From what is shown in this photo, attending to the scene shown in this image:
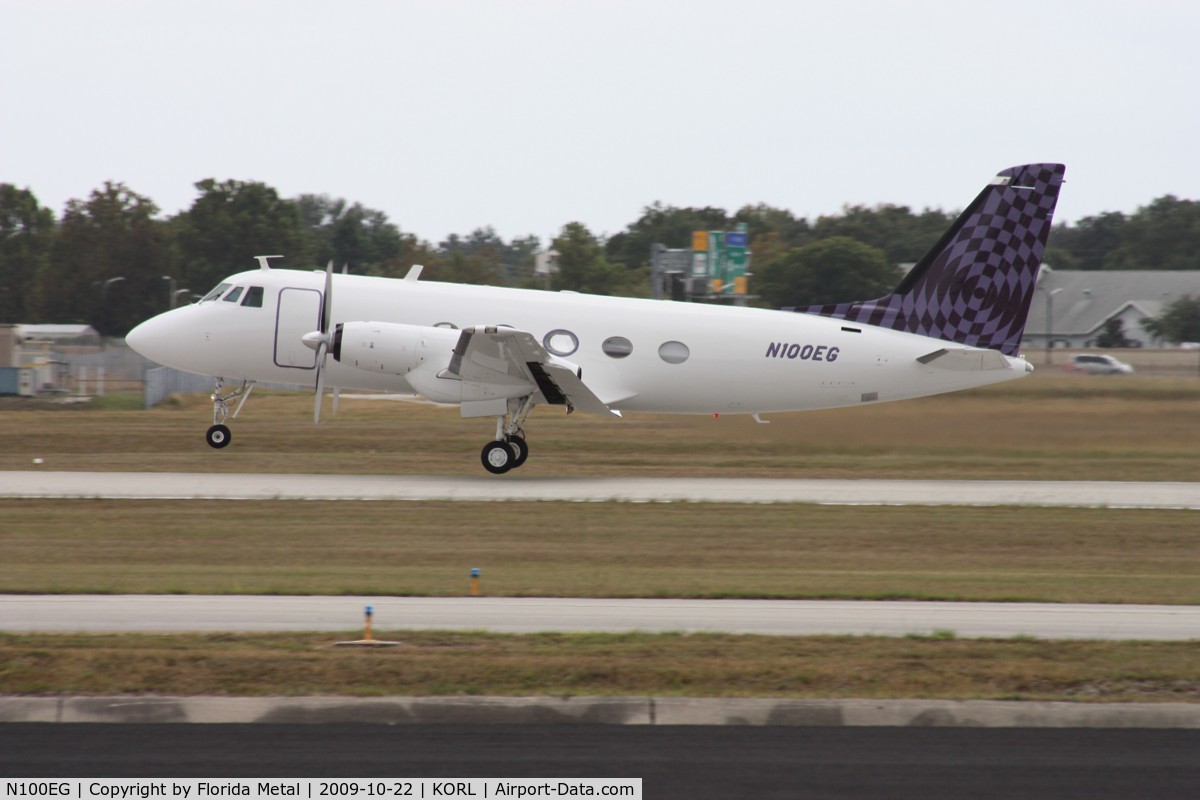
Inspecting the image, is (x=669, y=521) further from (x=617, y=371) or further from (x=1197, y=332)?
(x=1197, y=332)

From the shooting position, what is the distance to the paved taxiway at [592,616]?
1141 centimetres

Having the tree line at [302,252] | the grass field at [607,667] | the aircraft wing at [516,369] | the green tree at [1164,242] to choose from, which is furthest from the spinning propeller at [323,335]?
the green tree at [1164,242]

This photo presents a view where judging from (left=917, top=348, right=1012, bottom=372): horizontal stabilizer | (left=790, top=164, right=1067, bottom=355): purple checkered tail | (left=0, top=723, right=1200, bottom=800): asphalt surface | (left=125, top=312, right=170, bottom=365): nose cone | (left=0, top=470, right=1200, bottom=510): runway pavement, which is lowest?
(left=0, top=470, right=1200, bottom=510): runway pavement

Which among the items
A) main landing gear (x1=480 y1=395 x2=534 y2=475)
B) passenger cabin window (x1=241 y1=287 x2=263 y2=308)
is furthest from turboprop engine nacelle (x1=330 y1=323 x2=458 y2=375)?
passenger cabin window (x1=241 y1=287 x2=263 y2=308)

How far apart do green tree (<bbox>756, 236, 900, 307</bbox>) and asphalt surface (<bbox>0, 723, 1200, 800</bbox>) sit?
71.6 m

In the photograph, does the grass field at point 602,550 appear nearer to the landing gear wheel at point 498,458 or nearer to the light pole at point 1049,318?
the landing gear wheel at point 498,458

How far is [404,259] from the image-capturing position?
84.0 metres

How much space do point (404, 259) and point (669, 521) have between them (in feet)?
222

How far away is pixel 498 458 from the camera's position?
23.7m

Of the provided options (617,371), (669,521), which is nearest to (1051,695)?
(669,521)

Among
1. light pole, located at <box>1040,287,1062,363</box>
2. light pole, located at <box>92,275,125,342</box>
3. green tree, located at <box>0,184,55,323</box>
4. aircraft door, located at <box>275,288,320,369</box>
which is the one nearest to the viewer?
aircraft door, located at <box>275,288,320,369</box>

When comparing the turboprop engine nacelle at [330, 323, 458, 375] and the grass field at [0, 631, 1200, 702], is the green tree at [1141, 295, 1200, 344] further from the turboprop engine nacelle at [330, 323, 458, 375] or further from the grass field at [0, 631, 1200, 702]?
the grass field at [0, 631, 1200, 702]

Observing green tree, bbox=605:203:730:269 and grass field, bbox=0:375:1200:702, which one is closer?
grass field, bbox=0:375:1200:702

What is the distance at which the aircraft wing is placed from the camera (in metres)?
21.7
